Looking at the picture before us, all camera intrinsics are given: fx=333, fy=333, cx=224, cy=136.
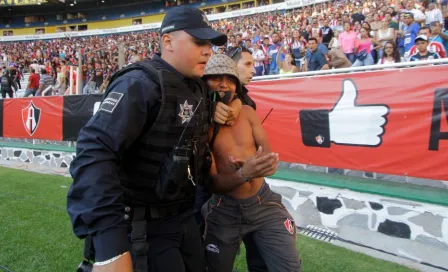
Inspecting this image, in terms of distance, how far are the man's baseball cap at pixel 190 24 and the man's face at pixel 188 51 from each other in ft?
0.10

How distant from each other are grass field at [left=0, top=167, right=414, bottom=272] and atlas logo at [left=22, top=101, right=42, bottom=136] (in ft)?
11.7

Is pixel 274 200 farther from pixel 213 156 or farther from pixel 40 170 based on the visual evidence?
pixel 40 170

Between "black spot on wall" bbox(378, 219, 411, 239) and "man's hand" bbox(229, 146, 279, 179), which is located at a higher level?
"man's hand" bbox(229, 146, 279, 179)

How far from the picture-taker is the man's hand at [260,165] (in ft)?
6.16

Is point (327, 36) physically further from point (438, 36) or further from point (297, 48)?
point (438, 36)

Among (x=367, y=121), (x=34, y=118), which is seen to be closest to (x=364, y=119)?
(x=367, y=121)

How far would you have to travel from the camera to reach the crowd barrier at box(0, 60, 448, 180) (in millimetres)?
3566

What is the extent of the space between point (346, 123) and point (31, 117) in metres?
8.08

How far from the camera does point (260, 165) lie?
75.4 inches

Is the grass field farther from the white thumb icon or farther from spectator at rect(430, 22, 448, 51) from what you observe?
spectator at rect(430, 22, 448, 51)

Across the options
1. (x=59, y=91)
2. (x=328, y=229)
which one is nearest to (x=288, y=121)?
(x=328, y=229)

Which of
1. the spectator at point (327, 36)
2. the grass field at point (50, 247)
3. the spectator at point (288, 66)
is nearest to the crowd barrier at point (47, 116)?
the grass field at point (50, 247)

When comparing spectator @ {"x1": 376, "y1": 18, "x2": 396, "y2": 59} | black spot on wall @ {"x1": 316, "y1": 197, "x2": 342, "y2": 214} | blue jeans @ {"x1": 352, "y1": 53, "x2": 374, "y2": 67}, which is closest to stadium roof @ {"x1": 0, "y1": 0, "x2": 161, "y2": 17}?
spectator @ {"x1": 376, "y1": 18, "x2": 396, "y2": 59}

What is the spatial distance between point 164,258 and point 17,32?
53.4 m
